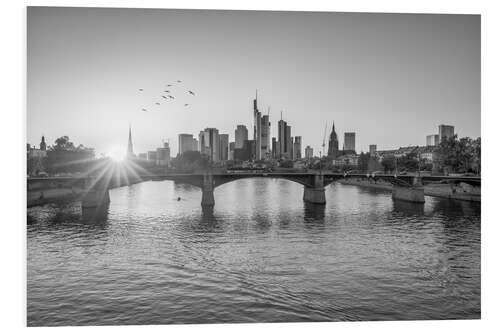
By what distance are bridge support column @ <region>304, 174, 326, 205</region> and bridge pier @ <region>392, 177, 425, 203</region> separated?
369 inches

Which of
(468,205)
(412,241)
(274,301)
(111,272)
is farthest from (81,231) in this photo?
(468,205)

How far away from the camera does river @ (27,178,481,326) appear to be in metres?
11.5

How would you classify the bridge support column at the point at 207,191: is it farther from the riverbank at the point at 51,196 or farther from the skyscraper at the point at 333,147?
the skyscraper at the point at 333,147

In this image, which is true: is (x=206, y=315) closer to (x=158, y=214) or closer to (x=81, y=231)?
(x=81, y=231)

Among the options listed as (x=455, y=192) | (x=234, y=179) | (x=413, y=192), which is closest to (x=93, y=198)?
(x=234, y=179)

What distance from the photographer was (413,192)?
1603 inches

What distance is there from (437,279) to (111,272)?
12.1 meters

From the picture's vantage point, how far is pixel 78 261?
1628 centimetres

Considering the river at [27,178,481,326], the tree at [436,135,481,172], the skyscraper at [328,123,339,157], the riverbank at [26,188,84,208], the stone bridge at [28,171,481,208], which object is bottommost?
the river at [27,178,481,326]

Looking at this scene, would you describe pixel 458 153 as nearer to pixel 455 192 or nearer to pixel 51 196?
pixel 455 192

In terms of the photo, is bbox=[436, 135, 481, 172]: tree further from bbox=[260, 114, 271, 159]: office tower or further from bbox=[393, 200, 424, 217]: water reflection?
bbox=[260, 114, 271, 159]: office tower

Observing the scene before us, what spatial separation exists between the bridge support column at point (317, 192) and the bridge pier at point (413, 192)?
937cm

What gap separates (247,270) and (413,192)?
101ft

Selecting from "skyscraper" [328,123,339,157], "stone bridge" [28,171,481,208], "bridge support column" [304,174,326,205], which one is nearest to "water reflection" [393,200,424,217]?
"stone bridge" [28,171,481,208]
